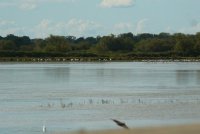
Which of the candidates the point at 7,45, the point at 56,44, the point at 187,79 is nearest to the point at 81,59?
the point at 56,44

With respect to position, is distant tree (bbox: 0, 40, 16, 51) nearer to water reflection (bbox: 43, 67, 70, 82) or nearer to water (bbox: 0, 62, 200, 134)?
water reflection (bbox: 43, 67, 70, 82)

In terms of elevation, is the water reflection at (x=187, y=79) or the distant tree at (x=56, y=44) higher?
the distant tree at (x=56, y=44)

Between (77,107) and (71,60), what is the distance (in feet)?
389

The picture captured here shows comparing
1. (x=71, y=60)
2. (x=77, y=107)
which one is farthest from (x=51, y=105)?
(x=71, y=60)

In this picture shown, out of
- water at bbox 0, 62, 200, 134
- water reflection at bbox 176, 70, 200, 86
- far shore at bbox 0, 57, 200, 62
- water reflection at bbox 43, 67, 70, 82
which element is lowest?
far shore at bbox 0, 57, 200, 62

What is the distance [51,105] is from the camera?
31.5 metres

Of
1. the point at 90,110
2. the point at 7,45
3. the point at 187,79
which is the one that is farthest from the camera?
the point at 7,45

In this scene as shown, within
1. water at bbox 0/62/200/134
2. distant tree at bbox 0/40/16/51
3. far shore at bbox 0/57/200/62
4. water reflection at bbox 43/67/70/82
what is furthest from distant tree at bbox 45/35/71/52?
water at bbox 0/62/200/134

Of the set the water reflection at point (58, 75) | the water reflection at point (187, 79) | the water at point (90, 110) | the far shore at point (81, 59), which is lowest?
the far shore at point (81, 59)

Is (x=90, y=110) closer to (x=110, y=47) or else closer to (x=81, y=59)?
(x=81, y=59)

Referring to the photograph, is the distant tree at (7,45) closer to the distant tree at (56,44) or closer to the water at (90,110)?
the distant tree at (56,44)

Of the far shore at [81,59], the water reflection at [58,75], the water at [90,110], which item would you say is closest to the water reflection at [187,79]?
the water reflection at [58,75]

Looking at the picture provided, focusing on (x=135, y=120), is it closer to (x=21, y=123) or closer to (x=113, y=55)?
(x=21, y=123)

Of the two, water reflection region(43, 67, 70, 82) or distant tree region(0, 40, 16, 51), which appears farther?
distant tree region(0, 40, 16, 51)
